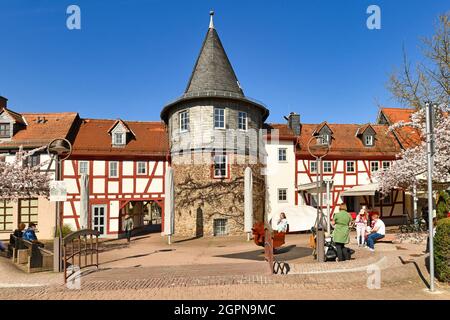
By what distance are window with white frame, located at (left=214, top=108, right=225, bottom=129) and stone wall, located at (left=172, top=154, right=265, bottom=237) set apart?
1.83m

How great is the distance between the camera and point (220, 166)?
19859mm

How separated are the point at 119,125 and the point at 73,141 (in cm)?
319

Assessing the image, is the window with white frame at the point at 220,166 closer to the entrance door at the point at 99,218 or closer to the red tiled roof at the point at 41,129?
the entrance door at the point at 99,218

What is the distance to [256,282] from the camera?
7.04m

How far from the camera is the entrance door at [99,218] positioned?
69.4ft

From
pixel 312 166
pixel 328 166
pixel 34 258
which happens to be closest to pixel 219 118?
pixel 312 166

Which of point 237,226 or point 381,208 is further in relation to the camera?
point 381,208

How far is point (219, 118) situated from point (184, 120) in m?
2.27

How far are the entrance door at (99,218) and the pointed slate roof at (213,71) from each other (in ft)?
30.8

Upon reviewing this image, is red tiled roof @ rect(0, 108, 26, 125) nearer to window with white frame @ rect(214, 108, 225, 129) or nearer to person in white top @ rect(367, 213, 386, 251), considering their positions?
window with white frame @ rect(214, 108, 225, 129)

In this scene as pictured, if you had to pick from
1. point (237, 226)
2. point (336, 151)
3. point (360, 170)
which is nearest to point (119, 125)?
point (237, 226)

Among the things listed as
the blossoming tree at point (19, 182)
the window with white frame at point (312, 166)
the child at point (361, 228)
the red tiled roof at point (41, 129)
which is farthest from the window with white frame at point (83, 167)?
the child at point (361, 228)
